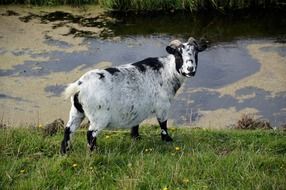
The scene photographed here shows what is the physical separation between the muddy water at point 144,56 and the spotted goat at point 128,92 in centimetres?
241

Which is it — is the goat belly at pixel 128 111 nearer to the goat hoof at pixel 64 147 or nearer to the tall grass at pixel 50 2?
the goat hoof at pixel 64 147

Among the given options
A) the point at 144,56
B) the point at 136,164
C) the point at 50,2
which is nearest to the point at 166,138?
the point at 136,164

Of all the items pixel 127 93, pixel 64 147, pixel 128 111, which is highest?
pixel 127 93

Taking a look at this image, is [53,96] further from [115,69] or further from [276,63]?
[276,63]

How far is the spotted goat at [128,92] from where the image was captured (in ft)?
24.0

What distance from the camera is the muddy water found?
1129 centimetres

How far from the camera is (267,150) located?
809 cm

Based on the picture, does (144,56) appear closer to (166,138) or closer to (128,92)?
(166,138)

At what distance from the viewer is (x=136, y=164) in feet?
21.5

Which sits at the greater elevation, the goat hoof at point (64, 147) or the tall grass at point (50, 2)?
the tall grass at point (50, 2)

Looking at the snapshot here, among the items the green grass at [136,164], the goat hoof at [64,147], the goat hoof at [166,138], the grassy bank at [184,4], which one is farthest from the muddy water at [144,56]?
the goat hoof at [64,147]

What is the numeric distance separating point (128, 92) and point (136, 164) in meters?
1.47

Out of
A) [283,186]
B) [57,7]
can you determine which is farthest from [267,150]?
[57,7]

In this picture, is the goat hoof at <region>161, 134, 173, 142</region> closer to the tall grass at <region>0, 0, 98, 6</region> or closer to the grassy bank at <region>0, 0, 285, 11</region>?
the grassy bank at <region>0, 0, 285, 11</region>
